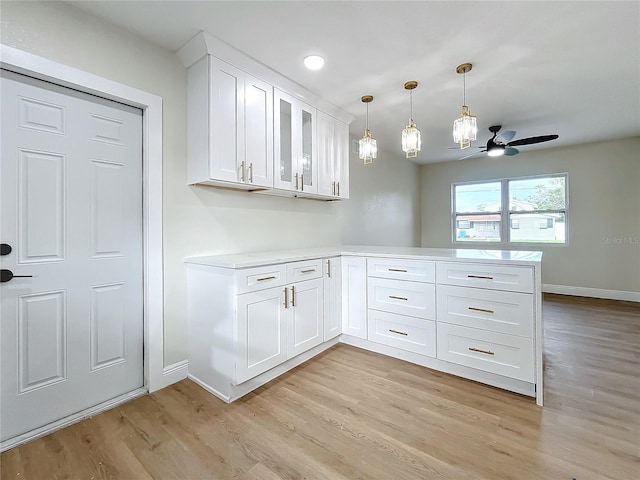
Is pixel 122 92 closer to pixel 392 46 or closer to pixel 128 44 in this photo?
pixel 128 44

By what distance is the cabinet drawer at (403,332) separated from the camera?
2422 millimetres

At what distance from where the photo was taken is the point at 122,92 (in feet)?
6.35

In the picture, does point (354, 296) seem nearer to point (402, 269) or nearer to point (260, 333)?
point (402, 269)

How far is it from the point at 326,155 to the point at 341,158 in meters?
0.28

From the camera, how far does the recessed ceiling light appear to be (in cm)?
228

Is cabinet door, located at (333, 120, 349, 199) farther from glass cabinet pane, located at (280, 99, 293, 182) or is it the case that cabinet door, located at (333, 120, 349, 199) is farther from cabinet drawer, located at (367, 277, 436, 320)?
cabinet drawer, located at (367, 277, 436, 320)

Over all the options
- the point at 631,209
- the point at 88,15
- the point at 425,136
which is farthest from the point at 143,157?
the point at 631,209

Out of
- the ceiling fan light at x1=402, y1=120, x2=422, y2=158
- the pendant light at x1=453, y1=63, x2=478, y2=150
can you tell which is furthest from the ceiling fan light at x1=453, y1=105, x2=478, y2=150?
the ceiling fan light at x1=402, y1=120, x2=422, y2=158

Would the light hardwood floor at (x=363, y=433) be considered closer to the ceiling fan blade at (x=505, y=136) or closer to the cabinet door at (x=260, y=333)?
the cabinet door at (x=260, y=333)

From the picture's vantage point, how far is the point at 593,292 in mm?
4762

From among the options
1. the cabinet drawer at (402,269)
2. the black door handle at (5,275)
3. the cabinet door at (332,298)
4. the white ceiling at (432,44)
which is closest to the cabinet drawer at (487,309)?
the cabinet drawer at (402,269)

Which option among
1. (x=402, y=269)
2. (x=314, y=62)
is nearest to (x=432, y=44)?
(x=314, y=62)

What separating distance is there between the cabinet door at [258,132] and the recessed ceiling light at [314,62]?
367 mm

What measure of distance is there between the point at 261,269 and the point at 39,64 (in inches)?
66.0
